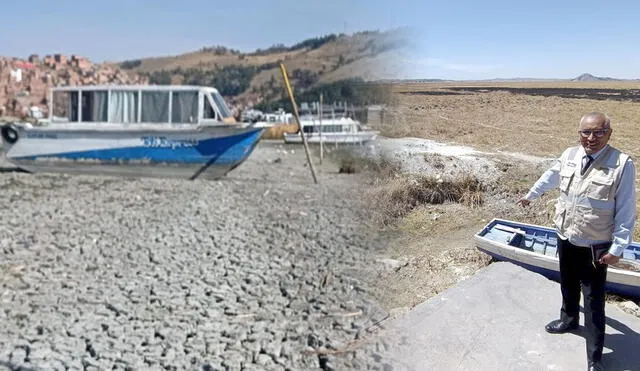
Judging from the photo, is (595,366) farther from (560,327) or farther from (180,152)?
(180,152)

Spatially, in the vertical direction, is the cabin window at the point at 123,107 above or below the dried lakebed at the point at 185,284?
above

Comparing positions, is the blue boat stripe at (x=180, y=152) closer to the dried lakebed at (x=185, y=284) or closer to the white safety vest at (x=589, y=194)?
the dried lakebed at (x=185, y=284)

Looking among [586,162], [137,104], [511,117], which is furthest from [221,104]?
[586,162]

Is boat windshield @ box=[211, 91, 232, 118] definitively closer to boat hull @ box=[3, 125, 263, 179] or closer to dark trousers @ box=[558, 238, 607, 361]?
boat hull @ box=[3, 125, 263, 179]

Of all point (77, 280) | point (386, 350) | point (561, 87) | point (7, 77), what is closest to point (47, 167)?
point (7, 77)

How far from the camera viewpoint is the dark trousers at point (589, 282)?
1317mm

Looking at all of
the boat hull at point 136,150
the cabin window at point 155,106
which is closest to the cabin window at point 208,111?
the boat hull at point 136,150

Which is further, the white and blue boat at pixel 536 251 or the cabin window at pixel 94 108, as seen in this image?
the cabin window at pixel 94 108

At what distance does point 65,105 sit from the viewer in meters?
7.14

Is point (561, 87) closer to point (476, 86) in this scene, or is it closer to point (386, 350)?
point (476, 86)

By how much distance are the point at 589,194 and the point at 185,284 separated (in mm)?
2470

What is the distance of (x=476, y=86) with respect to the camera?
1394mm

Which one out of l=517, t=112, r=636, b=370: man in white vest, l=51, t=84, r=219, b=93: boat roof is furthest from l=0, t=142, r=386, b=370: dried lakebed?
l=51, t=84, r=219, b=93: boat roof

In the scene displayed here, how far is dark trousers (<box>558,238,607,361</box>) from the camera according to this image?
1.32m
